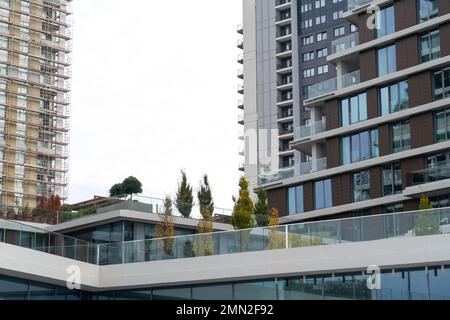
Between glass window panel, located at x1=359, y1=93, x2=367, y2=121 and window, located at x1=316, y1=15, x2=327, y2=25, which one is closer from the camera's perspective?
glass window panel, located at x1=359, y1=93, x2=367, y2=121

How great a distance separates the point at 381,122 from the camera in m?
63.0

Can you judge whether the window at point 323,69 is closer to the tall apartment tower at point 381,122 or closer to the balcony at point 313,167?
the tall apartment tower at point 381,122

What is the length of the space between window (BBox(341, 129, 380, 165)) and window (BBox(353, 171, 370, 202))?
3.28 feet

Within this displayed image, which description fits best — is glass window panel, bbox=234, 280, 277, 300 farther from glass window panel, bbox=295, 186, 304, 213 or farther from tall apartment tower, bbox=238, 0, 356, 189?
tall apartment tower, bbox=238, 0, 356, 189

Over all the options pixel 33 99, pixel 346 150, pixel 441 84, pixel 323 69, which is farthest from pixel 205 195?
pixel 33 99

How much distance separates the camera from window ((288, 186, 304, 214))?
68.2 metres

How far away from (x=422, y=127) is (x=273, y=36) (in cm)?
5968

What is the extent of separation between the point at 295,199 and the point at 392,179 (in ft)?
27.9

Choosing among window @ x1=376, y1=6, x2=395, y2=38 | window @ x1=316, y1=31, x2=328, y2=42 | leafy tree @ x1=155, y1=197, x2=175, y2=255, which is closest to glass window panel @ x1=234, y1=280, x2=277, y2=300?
leafy tree @ x1=155, y1=197, x2=175, y2=255

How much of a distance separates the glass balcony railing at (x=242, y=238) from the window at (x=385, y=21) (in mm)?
28903

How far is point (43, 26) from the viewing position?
435 ft

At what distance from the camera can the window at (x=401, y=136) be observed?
6182 centimetres

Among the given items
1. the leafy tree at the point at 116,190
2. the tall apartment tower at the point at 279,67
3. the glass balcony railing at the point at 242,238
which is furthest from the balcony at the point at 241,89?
the glass balcony railing at the point at 242,238
